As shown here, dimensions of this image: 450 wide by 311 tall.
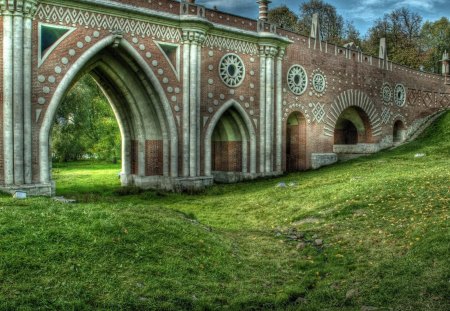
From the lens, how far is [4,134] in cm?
1441

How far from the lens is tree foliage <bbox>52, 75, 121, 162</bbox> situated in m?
30.4

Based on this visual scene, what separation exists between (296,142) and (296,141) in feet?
0.18

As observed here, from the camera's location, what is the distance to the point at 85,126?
104 feet

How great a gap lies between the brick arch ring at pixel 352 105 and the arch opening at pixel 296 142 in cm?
178

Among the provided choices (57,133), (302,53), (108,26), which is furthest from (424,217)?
(57,133)


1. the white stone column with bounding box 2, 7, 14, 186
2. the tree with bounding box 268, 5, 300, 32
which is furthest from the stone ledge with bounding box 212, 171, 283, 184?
the tree with bounding box 268, 5, 300, 32

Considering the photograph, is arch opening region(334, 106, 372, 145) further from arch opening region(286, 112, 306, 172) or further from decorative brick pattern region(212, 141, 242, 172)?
decorative brick pattern region(212, 141, 242, 172)

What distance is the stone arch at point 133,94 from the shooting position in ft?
55.6

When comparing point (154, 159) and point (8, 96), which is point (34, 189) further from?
point (154, 159)

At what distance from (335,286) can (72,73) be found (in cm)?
1230

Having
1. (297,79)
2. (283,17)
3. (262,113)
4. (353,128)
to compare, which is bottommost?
(353,128)

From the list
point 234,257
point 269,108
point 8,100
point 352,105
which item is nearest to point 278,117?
point 269,108

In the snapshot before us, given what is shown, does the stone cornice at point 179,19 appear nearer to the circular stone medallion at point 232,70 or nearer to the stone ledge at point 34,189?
the circular stone medallion at point 232,70

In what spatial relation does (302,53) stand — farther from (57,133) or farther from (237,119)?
(57,133)
